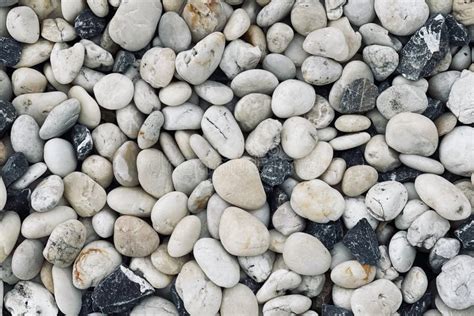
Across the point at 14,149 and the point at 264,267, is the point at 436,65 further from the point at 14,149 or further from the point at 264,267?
the point at 14,149

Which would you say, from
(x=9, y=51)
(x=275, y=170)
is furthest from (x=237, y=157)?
(x=9, y=51)

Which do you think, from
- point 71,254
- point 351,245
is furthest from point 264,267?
point 71,254

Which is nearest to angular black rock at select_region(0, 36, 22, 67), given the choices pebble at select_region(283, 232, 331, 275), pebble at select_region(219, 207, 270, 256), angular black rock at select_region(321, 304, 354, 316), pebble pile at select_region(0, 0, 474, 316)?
pebble pile at select_region(0, 0, 474, 316)

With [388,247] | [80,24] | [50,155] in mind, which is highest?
[80,24]

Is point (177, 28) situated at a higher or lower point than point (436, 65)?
higher

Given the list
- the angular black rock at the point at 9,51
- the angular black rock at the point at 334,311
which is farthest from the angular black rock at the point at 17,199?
the angular black rock at the point at 334,311

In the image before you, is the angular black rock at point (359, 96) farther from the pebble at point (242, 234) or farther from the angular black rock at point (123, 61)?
A: the angular black rock at point (123, 61)
